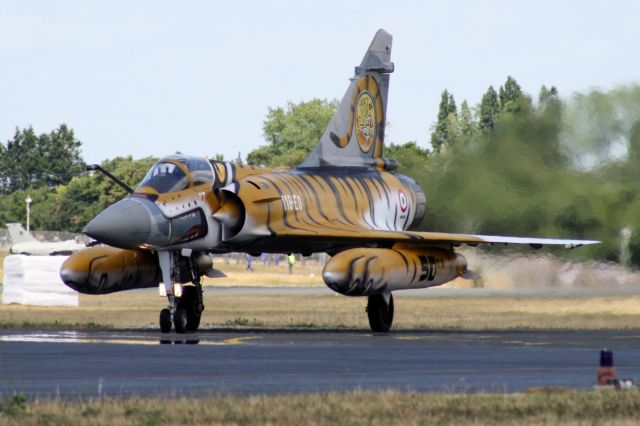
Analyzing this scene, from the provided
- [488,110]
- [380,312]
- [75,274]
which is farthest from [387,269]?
[488,110]

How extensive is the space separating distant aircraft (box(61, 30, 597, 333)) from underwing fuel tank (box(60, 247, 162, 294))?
2 centimetres

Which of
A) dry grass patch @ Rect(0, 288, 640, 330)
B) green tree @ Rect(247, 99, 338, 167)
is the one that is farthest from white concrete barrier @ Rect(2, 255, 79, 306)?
green tree @ Rect(247, 99, 338, 167)

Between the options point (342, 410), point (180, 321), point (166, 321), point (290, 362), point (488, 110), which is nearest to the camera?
point (342, 410)

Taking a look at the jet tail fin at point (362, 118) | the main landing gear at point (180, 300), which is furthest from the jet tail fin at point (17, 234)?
the main landing gear at point (180, 300)

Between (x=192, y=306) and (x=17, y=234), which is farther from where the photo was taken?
(x=17, y=234)

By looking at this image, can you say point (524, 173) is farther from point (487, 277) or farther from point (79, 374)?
point (79, 374)

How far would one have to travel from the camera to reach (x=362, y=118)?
108 feet

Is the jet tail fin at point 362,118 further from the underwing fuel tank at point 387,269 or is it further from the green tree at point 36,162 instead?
the green tree at point 36,162

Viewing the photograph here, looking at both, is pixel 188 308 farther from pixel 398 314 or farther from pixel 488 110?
pixel 488 110

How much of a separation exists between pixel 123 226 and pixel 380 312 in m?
6.01

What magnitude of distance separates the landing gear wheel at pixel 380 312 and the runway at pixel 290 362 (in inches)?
92.4

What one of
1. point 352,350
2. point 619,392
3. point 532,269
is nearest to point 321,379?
point 619,392

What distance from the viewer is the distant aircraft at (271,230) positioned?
86.7ft

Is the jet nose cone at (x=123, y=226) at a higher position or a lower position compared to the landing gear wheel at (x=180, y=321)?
higher
